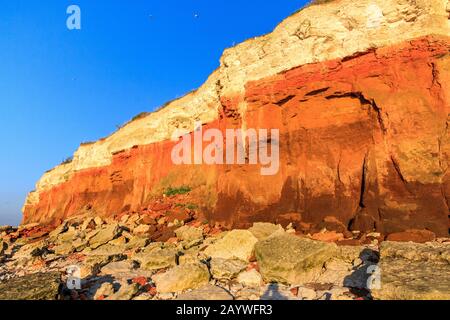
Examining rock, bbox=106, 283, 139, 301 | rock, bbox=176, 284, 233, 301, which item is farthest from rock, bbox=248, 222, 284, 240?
rock, bbox=106, 283, 139, 301

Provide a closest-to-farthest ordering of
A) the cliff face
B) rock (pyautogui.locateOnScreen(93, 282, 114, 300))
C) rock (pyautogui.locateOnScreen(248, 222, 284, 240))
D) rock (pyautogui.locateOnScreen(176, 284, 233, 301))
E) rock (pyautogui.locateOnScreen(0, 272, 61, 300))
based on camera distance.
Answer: rock (pyautogui.locateOnScreen(0, 272, 61, 300)) < rock (pyautogui.locateOnScreen(176, 284, 233, 301)) < rock (pyautogui.locateOnScreen(93, 282, 114, 300)) < the cliff face < rock (pyautogui.locateOnScreen(248, 222, 284, 240))

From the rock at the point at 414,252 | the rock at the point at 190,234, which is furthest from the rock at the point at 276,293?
the rock at the point at 190,234

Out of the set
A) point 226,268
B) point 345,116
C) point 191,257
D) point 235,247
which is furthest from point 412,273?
point 345,116

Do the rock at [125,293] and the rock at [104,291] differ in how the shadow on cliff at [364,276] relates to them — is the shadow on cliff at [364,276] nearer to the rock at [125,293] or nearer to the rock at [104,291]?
the rock at [125,293]

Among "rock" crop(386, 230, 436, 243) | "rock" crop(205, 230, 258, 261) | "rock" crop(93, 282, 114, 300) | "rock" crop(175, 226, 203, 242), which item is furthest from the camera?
"rock" crop(175, 226, 203, 242)

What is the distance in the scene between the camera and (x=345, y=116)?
425 inches

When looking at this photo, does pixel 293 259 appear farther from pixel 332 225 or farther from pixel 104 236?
pixel 104 236

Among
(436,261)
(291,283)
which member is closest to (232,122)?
(291,283)

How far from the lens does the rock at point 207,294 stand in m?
6.13

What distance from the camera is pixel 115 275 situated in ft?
28.4

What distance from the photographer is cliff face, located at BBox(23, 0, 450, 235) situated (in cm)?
888

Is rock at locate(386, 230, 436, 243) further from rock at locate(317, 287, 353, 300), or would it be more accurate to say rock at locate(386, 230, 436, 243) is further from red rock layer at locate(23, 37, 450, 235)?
rock at locate(317, 287, 353, 300)

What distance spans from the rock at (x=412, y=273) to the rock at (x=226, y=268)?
318 centimetres

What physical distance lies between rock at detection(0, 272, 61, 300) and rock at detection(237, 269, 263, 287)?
3816mm
